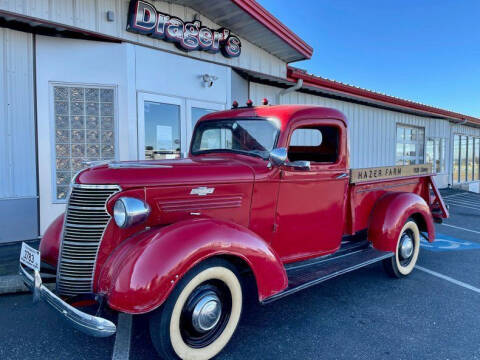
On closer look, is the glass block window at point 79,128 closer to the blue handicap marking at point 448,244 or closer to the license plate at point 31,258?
the license plate at point 31,258

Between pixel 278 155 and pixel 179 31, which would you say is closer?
→ pixel 278 155

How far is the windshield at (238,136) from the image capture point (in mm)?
3197

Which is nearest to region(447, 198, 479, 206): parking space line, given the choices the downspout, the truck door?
the downspout

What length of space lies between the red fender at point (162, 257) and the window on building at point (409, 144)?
40.6 feet

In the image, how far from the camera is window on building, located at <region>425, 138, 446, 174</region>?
1447 cm

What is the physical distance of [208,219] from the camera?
2.46 meters

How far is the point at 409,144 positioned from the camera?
13.8 meters

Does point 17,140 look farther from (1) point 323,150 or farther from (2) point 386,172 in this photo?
(2) point 386,172

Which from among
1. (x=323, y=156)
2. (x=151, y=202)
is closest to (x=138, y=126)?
(x=323, y=156)

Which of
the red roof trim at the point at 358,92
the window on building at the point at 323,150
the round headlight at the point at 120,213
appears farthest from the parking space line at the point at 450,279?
the red roof trim at the point at 358,92

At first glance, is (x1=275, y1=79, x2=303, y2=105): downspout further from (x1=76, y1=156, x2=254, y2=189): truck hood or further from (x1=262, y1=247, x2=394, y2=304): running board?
(x1=76, y1=156, x2=254, y2=189): truck hood

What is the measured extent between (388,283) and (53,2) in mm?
5830

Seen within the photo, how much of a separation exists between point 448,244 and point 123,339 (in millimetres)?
5478

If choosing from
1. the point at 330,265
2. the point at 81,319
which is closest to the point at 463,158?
the point at 330,265
